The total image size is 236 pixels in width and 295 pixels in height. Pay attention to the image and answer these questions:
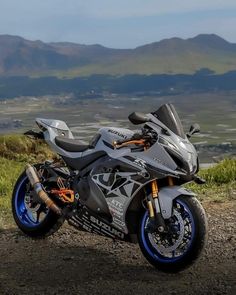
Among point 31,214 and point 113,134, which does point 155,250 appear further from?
point 31,214

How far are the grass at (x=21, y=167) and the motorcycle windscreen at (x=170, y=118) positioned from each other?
10.4 ft

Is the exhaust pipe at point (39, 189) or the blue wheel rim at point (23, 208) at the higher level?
the exhaust pipe at point (39, 189)

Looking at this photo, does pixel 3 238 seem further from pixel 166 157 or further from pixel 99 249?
pixel 166 157

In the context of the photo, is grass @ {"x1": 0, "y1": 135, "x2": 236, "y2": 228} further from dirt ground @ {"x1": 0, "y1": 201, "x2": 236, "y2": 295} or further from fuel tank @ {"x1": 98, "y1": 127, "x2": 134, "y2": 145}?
fuel tank @ {"x1": 98, "y1": 127, "x2": 134, "y2": 145}

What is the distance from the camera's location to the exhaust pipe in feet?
21.4

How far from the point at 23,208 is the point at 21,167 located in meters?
8.59

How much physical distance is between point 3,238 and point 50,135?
1.48 m

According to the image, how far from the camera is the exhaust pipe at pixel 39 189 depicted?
6.51m

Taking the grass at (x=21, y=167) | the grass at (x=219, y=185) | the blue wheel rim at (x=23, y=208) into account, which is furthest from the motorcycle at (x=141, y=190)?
the grass at (x=219, y=185)

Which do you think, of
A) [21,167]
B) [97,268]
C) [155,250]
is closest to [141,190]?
[155,250]

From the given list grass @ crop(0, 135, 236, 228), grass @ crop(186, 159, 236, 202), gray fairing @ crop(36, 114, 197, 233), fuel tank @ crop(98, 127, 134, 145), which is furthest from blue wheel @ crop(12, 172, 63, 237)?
grass @ crop(186, 159, 236, 202)

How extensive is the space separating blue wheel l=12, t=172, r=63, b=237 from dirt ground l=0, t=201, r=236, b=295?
13 cm

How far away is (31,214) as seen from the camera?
7.09 metres

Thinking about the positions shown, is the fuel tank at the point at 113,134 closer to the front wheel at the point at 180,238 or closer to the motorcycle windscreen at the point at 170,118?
the motorcycle windscreen at the point at 170,118
